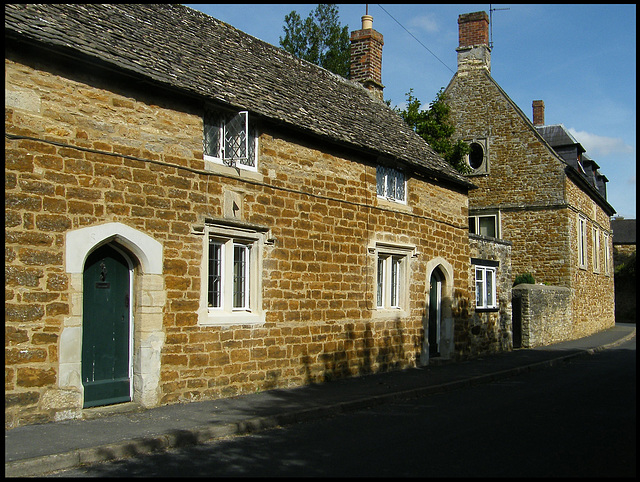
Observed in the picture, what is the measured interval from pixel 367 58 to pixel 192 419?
46.7 ft

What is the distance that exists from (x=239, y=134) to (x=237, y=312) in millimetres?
3108

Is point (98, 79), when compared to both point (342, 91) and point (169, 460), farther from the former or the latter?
point (342, 91)

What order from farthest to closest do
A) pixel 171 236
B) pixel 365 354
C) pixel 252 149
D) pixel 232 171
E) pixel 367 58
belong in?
pixel 367 58 < pixel 365 354 < pixel 252 149 < pixel 232 171 < pixel 171 236

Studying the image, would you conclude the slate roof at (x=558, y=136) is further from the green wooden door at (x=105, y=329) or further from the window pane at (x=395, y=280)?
the green wooden door at (x=105, y=329)

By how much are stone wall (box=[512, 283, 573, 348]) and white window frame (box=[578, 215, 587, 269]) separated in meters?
3.42

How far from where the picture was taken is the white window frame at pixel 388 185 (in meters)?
15.9

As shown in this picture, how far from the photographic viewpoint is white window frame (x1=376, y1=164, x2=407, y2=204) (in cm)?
1594

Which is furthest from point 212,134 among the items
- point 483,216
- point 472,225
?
point 472,225

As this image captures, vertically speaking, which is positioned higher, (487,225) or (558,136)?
(558,136)

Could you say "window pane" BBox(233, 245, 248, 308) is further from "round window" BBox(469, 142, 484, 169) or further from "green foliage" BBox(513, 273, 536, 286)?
"round window" BBox(469, 142, 484, 169)

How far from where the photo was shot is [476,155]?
29672 mm

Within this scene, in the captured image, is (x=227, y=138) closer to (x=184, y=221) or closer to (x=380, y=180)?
(x=184, y=221)

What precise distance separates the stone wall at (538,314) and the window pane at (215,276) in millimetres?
14599

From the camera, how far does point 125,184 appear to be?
33.3 feet
